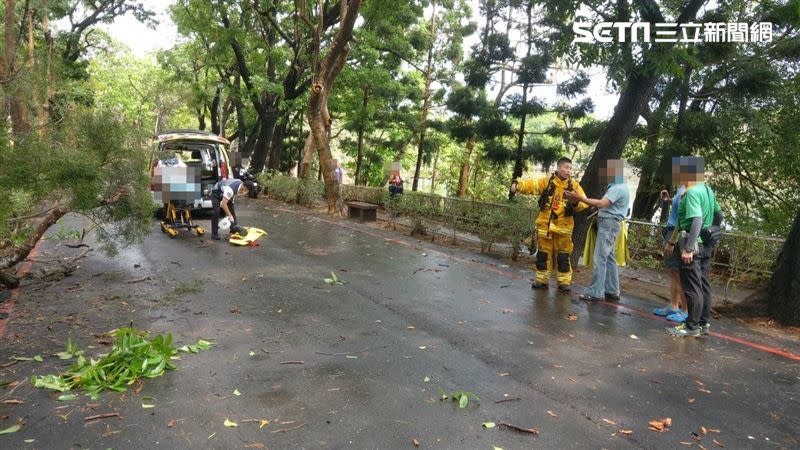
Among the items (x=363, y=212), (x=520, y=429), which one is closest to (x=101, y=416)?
(x=520, y=429)

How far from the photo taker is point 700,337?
5.50m

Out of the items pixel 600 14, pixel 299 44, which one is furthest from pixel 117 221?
pixel 299 44

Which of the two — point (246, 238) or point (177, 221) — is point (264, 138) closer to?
point (177, 221)

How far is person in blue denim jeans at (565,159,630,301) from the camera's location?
6645 mm

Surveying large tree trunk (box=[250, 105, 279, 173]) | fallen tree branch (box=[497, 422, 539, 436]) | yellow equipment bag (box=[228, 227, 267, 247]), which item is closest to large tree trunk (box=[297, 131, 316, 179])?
large tree trunk (box=[250, 105, 279, 173])

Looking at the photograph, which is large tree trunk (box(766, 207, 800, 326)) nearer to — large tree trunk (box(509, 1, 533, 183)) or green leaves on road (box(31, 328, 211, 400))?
green leaves on road (box(31, 328, 211, 400))

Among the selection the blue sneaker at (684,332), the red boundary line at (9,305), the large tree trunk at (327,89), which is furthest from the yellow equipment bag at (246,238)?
the blue sneaker at (684,332)

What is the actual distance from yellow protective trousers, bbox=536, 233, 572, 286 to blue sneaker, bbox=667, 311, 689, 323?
136 centimetres

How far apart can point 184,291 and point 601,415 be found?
493cm

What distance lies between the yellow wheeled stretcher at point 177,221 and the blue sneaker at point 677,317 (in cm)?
843

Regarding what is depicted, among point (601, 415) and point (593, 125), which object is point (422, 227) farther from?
point (601, 415)

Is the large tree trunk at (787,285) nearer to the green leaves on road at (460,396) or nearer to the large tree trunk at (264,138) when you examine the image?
the green leaves on road at (460,396)

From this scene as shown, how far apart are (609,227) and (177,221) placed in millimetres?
8419

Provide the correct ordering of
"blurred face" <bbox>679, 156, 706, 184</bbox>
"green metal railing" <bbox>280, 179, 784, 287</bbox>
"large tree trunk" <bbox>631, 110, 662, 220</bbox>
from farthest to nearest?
"large tree trunk" <bbox>631, 110, 662, 220</bbox>, "green metal railing" <bbox>280, 179, 784, 287</bbox>, "blurred face" <bbox>679, 156, 706, 184</bbox>
